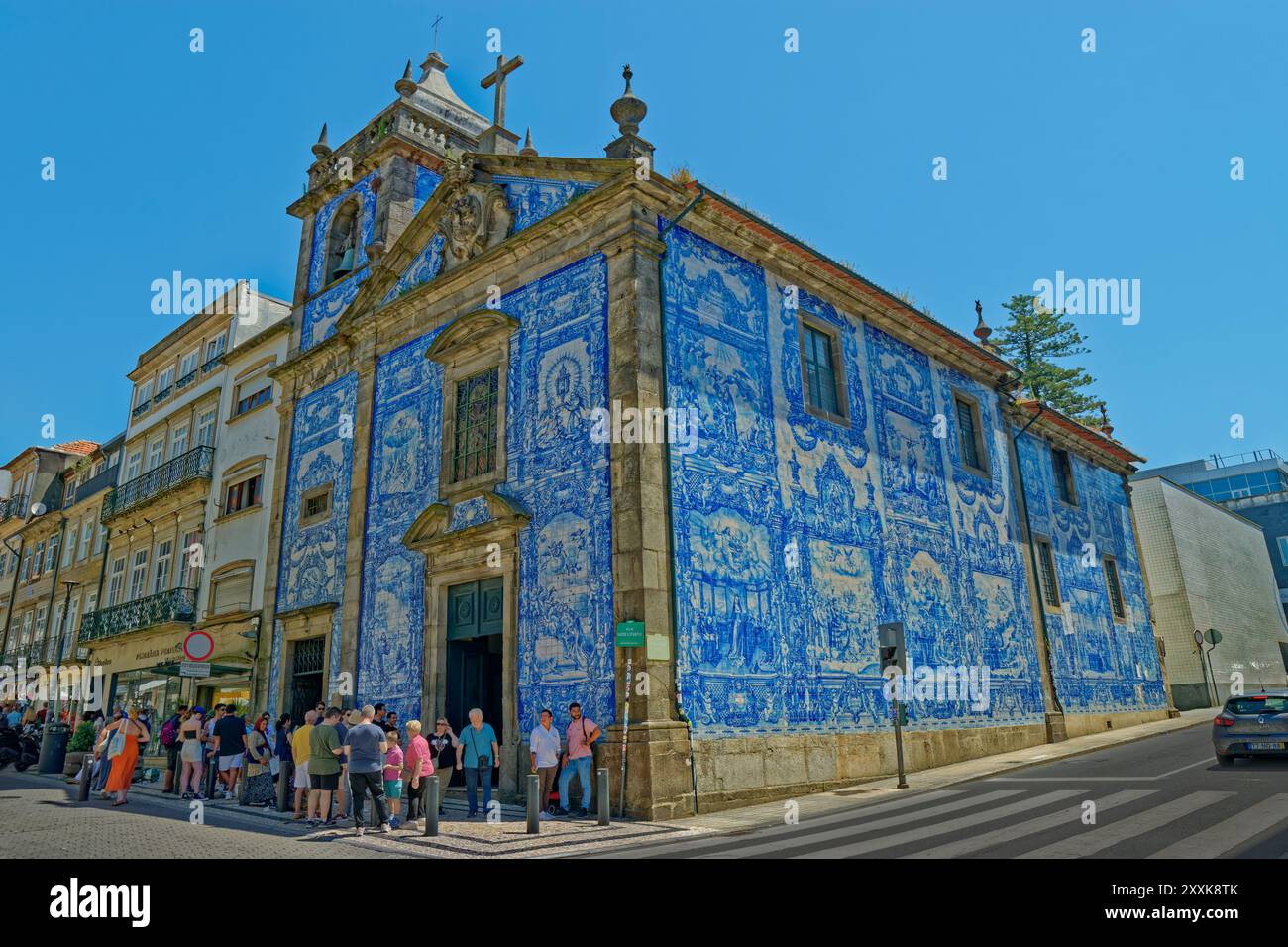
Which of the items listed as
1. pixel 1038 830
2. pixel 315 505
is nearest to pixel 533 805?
pixel 1038 830

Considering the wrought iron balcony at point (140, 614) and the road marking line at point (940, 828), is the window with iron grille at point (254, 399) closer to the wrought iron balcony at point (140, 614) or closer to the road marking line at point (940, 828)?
the wrought iron balcony at point (140, 614)

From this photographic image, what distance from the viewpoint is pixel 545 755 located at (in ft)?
36.2

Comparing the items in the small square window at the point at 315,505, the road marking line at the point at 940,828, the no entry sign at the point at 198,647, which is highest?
the small square window at the point at 315,505

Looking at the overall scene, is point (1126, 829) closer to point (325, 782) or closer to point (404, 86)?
point (325, 782)

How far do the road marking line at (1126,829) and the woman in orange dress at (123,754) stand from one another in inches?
494

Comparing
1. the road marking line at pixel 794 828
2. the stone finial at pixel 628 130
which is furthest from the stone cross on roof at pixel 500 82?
the road marking line at pixel 794 828

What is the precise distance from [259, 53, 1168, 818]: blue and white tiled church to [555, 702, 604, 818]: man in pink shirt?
379 millimetres

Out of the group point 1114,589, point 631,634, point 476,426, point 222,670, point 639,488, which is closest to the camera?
point 631,634

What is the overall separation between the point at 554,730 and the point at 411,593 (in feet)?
14.9

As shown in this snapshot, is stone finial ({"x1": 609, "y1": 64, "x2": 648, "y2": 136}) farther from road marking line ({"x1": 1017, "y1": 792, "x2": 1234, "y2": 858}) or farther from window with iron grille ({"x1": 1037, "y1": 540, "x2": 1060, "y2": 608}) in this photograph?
window with iron grille ({"x1": 1037, "y1": 540, "x2": 1060, "y2": 608})

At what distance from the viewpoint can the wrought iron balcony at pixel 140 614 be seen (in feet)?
72.5

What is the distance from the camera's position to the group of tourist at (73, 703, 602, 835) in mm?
9906

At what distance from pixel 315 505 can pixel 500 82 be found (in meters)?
Answer: 9.43
